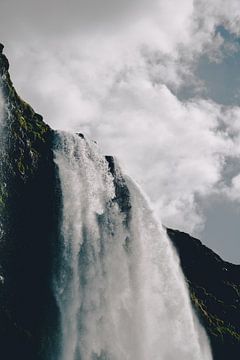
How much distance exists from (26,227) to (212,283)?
37699mm

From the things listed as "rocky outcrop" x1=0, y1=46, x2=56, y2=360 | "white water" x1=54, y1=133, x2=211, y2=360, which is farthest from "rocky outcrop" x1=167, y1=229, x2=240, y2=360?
"rocky outcrop" x1=0, y1=46, x2=56, y2=360

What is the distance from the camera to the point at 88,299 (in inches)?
1889

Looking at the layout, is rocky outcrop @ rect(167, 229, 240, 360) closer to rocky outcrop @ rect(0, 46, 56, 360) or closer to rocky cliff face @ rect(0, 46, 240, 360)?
rocky cliff face @ rect(0, 46, 240, 360)

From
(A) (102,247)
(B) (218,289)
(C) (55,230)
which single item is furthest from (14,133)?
(B) (218,289)

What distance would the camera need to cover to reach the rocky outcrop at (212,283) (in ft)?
238

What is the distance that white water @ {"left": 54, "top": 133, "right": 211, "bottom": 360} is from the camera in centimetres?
4709

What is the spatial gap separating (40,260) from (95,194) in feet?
31.3

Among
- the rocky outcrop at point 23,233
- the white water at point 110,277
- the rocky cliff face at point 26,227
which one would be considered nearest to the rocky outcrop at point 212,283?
the white water at point 110,277

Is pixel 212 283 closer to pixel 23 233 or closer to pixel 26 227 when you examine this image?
pixel 26 227

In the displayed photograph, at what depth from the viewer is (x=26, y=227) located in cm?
5031

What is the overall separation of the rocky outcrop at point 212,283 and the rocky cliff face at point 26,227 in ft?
72.3

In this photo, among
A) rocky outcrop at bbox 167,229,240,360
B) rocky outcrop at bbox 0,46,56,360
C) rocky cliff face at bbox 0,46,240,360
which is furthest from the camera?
rocky outcrop at bbox 167,229,240,360

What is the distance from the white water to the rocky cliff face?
4.86 ft

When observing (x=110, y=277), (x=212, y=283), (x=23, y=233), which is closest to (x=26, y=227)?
(x=23, y=233)
